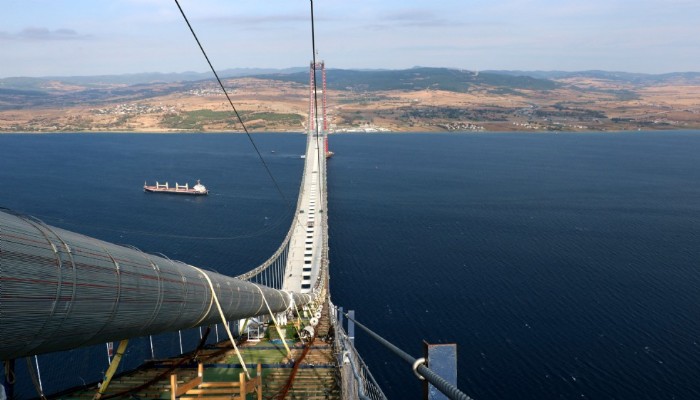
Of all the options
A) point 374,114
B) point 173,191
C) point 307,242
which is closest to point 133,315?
point 307,242

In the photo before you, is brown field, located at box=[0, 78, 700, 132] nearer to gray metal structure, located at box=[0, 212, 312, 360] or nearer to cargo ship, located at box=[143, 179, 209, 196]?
cargo ship, located at box=[143, 179, 209, 196]

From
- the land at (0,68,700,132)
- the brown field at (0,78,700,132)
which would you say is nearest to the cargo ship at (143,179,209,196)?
the land at (0,68,700,132)

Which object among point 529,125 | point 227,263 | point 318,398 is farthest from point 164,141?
point 318,398

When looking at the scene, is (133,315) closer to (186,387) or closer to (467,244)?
(186,387)

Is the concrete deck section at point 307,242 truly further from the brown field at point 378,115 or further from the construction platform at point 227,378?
the brown field at point 378,115

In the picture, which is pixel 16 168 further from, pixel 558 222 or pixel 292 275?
pixel 558 222

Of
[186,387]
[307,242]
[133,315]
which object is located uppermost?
[133,315]

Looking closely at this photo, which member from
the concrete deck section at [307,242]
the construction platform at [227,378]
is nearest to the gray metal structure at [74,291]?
the construction platform at [227,378]
